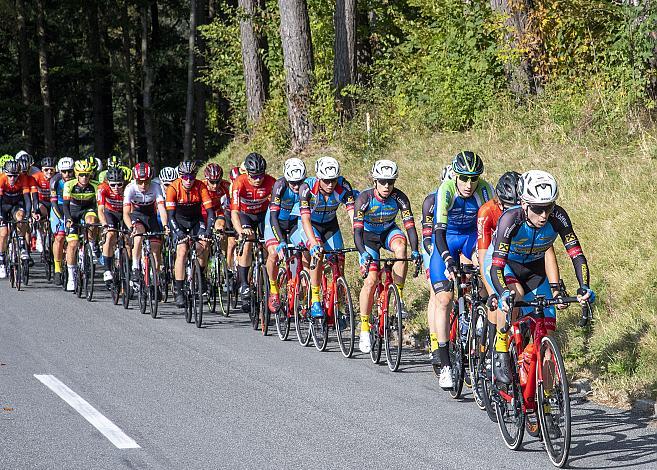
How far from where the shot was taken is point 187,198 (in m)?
15.4

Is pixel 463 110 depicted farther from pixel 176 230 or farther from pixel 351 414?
pixel 351 414

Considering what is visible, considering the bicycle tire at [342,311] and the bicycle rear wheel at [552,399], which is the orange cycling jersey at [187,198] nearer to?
the bicycle tire at [342,311]

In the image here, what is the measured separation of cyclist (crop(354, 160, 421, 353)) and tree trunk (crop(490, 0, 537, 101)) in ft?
28.0

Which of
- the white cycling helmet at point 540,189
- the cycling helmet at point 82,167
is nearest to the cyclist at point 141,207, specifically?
the cycling helmet at point 82,167

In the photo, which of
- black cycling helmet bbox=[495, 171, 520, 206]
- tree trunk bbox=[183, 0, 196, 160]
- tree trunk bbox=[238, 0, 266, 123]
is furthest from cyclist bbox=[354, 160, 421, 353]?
tree trunk bbox=[183, 0, 196, 160]

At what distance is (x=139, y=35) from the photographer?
5141cm

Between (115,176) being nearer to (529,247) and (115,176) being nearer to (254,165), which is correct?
(254,165)

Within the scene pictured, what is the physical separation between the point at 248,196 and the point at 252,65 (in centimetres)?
1430

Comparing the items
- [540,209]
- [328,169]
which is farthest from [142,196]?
[540,209]

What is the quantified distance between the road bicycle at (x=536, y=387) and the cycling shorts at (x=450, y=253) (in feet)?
5.37

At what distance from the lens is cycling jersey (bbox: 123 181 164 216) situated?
16.3 metres

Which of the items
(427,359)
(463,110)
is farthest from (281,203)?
(463,110)

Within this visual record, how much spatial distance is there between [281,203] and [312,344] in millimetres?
2171

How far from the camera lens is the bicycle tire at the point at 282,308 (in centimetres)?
1307
